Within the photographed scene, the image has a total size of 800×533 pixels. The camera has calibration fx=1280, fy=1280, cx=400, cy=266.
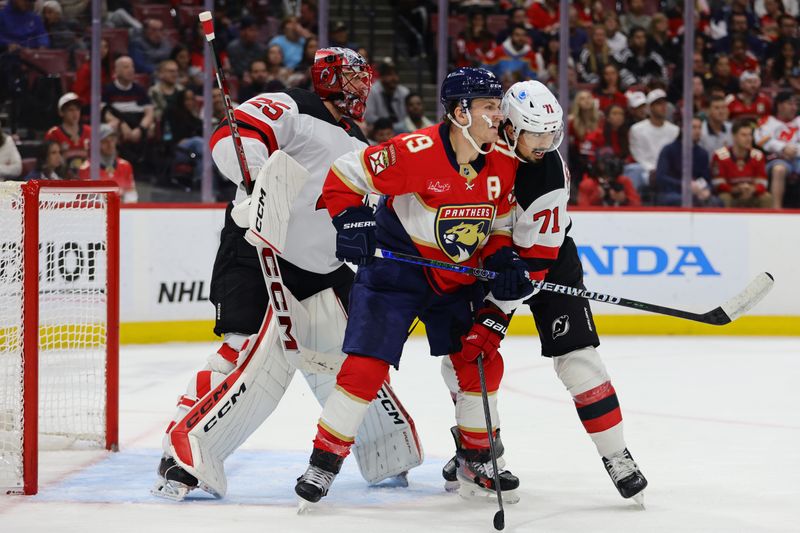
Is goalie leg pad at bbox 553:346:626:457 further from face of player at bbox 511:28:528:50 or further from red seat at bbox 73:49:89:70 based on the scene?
face of player at bbox 511:28:528:50

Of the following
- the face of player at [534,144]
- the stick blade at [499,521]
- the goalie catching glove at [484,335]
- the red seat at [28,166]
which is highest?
the face of player at [534,144]

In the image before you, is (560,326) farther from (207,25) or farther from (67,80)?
(67,80)

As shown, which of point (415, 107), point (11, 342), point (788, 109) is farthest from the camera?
A: point (788, 109)

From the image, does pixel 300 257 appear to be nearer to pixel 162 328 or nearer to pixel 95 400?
pixel 95 400

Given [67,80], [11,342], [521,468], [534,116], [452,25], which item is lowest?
[521,468]

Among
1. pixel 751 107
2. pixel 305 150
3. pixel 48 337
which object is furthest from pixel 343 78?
pixel 751 107

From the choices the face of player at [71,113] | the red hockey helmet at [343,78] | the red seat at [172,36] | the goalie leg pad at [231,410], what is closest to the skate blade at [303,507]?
the goalie leg pad at [231,410]

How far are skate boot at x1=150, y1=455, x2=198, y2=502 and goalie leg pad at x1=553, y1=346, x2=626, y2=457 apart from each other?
3.17 ft

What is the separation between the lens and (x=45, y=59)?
6223 mm

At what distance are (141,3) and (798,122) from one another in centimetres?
371

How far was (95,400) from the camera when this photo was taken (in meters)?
4.14

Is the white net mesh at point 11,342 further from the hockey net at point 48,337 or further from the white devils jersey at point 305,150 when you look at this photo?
the white devils jersey at point 305,150

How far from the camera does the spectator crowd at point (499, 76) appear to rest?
6.25m

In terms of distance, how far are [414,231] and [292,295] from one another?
42 cm
